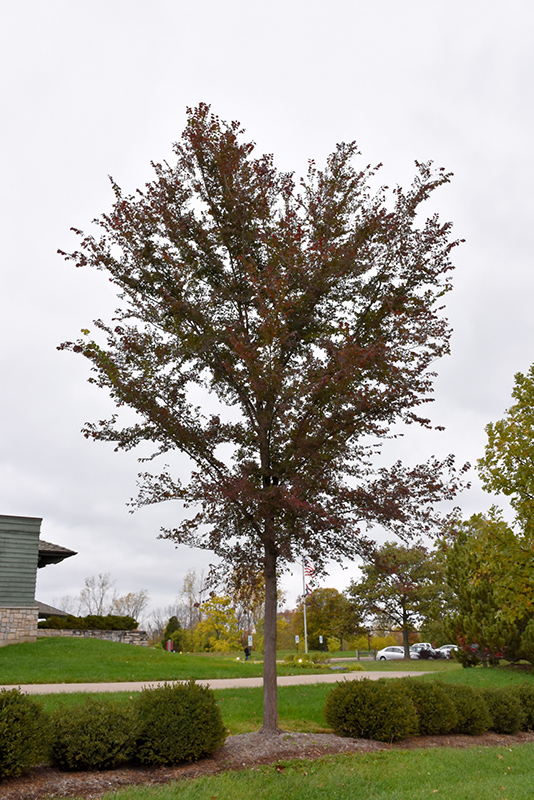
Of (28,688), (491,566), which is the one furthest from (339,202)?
(28,688)

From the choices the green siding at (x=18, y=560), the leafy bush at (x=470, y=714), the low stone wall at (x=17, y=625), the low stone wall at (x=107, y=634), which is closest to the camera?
the leafy bush at (x=470, y=714)

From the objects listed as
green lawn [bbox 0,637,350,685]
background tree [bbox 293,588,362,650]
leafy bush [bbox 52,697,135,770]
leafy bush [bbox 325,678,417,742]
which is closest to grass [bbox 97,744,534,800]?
leafy bush [bbox 325,678,417,742]

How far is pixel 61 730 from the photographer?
20.5 feet

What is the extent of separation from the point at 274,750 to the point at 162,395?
15.8 ft

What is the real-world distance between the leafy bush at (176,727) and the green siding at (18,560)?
15.3 m

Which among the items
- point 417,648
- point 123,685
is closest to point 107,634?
point 123,685

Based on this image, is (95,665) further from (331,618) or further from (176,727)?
(331,618)

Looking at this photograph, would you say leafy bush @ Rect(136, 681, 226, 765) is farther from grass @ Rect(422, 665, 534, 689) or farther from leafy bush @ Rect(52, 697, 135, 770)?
grass @ Rect(422, 665, 534, 689)

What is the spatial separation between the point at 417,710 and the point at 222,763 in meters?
3.82

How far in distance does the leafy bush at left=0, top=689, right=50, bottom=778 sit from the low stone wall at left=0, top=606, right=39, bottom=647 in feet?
51.0

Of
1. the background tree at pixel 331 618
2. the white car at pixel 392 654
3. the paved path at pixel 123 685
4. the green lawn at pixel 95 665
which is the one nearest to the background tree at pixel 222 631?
the background tree at pixel 331 618

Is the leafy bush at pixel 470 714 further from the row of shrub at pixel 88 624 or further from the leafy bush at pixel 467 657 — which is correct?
the row of shrub at pixel 88 624

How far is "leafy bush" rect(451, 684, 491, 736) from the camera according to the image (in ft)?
31.8

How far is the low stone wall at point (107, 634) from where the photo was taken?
2306 cm
